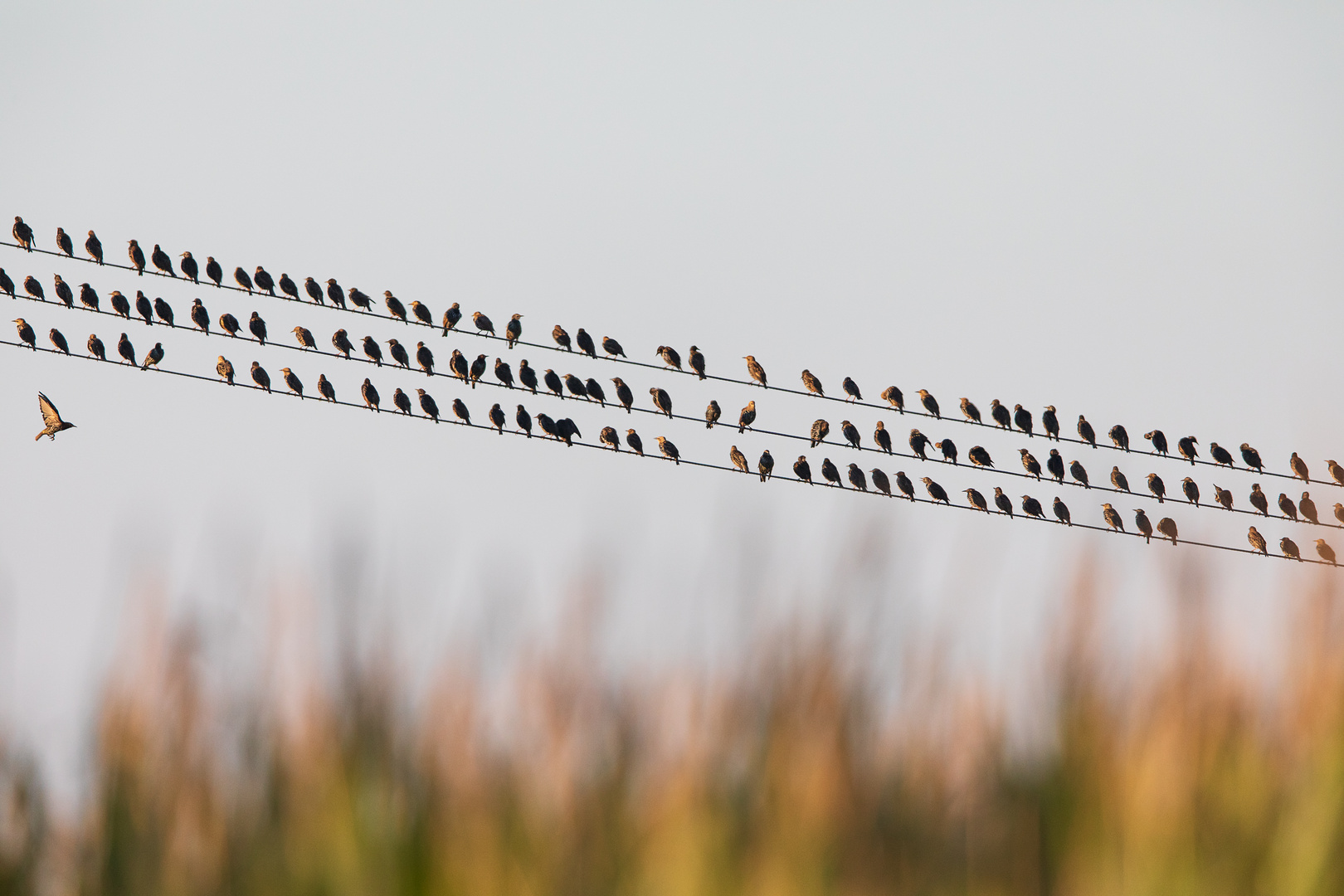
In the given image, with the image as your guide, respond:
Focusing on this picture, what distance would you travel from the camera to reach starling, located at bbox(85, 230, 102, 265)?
91.2 ft

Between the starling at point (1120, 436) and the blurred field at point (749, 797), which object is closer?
the blurred field at point (749, 797)

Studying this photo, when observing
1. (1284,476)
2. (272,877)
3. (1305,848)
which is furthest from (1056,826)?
(1284,476)

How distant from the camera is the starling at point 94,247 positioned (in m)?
27.8

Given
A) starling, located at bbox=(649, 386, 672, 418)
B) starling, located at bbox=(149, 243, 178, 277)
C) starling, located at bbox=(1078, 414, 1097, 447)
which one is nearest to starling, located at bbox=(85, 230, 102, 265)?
starling, located at bbox=(149, 243, 178, 277)

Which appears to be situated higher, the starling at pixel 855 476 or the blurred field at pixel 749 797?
the starling at pixel 855 476

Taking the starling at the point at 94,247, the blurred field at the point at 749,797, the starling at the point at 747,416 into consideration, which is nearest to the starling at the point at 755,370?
the starling at the point at 747,416

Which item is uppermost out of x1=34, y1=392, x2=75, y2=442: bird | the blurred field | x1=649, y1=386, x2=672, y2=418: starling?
x1=649, y1=386, x2=672, y2=418: starling

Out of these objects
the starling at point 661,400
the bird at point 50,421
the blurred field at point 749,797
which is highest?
the starling at point 661,400

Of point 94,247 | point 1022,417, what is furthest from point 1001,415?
point 94,247

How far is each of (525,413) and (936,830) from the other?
24.0 m

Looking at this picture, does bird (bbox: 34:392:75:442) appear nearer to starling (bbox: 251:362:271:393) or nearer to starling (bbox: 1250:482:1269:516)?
starling (bbox: 251:362:271:393)

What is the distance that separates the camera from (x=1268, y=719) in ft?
17.0

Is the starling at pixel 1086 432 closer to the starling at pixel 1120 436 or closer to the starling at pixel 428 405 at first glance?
the starling at pixel 1120 436

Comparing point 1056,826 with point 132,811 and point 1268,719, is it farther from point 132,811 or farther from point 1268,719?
point 132,811
